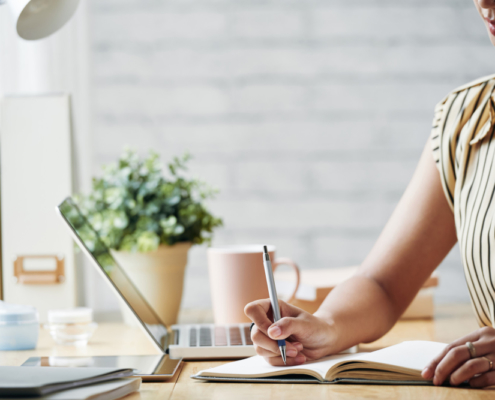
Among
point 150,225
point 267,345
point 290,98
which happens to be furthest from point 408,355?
point 290,98

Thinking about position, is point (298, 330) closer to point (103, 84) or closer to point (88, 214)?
point (88, 214)

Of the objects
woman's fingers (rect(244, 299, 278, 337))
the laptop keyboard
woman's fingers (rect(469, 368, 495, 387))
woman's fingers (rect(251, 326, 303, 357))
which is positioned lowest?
the laptop keyboard

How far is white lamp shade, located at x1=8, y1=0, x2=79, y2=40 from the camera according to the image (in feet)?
2.33

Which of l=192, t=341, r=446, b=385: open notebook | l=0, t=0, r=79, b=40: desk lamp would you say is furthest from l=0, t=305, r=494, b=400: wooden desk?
l=0, t=0, r=79, b=40: desk lamp

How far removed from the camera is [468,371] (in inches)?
20.7

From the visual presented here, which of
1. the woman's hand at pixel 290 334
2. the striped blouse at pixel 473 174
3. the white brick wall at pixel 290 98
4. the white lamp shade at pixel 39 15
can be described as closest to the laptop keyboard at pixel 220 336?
the woman's hand at pixel 290 334

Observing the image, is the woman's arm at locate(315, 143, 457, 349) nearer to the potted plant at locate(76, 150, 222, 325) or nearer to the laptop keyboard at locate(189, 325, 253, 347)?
the laptop keyboard at locate(189, 325, 253, 347)

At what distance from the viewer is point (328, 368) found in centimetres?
56

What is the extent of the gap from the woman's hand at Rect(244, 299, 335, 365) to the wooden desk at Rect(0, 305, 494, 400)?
5 cm

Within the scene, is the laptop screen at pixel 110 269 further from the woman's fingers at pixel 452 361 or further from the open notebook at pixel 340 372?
the woman's fingers at pixel 452 361

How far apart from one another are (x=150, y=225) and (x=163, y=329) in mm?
199

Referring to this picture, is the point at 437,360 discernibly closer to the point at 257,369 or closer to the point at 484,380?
Result: the point at 484,380

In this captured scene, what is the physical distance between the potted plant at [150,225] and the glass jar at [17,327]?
219 millimetres

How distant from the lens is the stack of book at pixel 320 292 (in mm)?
956
